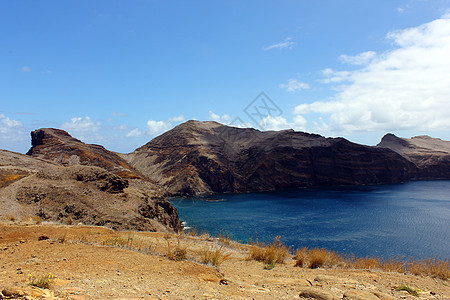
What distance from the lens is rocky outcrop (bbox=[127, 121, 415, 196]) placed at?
102312 mm

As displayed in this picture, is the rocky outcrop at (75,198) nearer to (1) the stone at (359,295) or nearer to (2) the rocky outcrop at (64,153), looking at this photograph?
(1) the stone at (359,295)

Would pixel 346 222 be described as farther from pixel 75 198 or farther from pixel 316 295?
pixel 316 295

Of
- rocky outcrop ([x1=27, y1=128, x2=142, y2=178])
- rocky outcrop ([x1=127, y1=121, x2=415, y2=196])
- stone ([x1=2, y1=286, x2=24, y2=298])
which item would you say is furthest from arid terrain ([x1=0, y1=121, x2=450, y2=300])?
rocky outcrop ([x1=127, y1=121, x2=415, y2=196])

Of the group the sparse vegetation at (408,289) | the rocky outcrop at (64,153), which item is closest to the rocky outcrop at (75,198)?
the sparse vegetation at (408,289)

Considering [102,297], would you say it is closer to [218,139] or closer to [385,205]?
[385,205]

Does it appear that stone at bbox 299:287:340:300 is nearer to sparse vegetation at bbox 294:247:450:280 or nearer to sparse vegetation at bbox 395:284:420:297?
sparse vegetation at bbox 395:284:420:297

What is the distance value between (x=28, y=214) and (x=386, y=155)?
412 feet

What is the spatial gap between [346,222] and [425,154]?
115m

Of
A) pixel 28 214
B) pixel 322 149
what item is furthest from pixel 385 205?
pixel 28 214

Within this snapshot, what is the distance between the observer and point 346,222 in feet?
159

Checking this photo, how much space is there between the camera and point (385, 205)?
209 feet

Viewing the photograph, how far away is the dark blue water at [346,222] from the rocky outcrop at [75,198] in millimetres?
15223

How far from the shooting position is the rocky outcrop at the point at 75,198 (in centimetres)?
2303

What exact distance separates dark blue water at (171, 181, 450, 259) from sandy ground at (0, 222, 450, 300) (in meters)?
19.9
